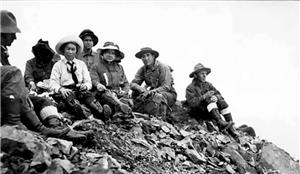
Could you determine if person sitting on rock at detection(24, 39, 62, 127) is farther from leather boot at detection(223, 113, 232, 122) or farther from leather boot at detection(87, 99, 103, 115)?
leather boot at detection(223, 113, 232, 122)

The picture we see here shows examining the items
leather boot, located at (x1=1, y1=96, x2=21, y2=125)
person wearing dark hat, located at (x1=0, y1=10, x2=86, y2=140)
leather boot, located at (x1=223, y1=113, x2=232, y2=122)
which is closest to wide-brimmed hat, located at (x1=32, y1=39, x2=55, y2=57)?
person wearing dark hat, located at (x1=0, y1=10, x2=86, y2=140)

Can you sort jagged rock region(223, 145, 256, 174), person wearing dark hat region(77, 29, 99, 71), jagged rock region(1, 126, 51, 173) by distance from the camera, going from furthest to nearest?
person wearing dark hat region(77, 29, 99, 71) → jagged rock region(223, 145, 256, 174) → jagged rock region(1, 126, 51, 173)

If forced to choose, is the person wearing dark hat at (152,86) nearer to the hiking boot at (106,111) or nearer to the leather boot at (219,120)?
the leather boot at (219,120)

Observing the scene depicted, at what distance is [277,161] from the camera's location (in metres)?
11.5

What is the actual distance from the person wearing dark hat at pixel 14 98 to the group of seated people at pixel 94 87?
0.05 ft

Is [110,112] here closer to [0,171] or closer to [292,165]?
[0,171]

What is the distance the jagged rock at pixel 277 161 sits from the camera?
11.3 m

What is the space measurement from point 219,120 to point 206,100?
671 mm

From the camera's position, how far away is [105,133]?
27.1ft

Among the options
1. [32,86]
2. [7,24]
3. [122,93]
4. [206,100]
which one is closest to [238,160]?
[206,100]

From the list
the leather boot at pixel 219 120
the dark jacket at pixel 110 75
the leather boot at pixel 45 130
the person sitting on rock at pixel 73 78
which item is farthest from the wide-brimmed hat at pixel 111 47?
the leather boot at pixel 45 130

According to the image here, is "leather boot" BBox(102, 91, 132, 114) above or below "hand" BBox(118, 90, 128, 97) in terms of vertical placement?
below

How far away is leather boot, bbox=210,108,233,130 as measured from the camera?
12344 millimetres

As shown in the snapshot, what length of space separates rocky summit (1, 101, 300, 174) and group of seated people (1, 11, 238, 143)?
32 cm
